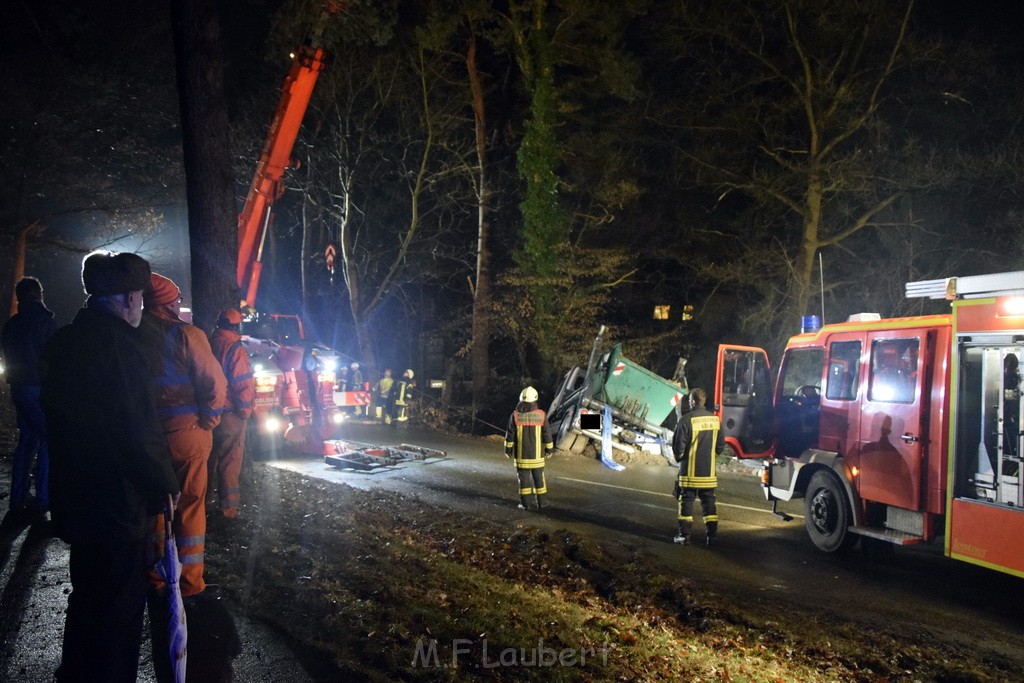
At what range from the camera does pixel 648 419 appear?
14.8m

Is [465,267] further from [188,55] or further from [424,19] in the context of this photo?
[188,55]

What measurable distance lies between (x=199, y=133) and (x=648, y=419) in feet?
32.5

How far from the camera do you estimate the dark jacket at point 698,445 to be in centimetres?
828

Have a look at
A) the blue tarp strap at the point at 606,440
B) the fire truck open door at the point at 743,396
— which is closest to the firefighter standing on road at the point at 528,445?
the fire truck open door at the point at 743,396

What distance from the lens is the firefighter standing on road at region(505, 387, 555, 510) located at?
9430mm

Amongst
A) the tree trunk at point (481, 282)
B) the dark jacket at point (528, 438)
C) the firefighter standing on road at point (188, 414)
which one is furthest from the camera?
the tree trunk at point (481, 282)

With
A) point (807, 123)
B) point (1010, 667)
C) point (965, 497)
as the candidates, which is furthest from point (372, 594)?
point (807, 123)

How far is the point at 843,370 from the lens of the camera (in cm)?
824

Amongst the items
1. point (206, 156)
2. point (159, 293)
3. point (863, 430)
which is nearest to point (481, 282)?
point (206, 156)

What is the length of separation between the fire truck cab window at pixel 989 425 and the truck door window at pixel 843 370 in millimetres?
1409

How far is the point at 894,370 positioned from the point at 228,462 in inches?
254

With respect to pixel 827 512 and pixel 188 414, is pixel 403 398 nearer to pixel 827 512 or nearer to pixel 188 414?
pixel 827 512

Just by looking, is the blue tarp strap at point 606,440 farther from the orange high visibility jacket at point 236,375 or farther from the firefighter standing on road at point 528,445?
the orange high visibility jacket at point 236,375

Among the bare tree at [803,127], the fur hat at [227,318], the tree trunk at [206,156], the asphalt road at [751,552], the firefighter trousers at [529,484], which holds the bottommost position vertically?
the asphalt road at [751,552]
